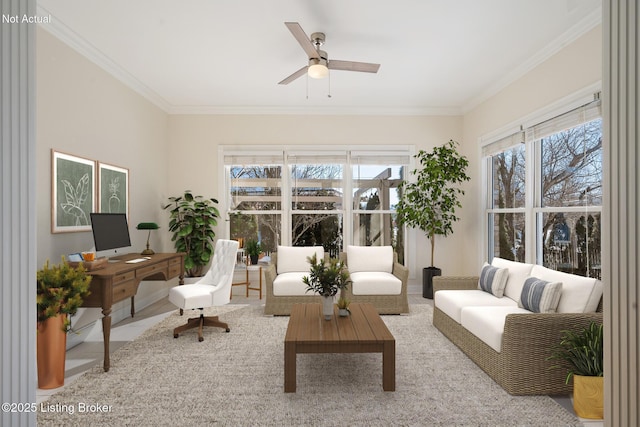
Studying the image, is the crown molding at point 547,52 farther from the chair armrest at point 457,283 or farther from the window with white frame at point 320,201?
the chair armrest at point 457,283

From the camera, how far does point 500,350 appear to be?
254cm

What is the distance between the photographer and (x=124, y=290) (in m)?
3.09

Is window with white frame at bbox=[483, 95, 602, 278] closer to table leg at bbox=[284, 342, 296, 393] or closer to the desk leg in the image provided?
table leg at bbox=[284, 342, 296, 393]

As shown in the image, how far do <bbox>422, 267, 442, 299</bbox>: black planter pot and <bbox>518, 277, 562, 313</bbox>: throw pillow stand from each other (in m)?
2.18

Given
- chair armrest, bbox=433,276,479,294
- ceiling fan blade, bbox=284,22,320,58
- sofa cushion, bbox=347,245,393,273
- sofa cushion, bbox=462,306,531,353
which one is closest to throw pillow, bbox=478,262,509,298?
chair armrest, bbox=433,276,479,294

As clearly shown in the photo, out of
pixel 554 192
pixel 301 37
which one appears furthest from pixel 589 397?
pixel 301 37

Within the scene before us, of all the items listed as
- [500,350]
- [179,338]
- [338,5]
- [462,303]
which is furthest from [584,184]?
[179,338]

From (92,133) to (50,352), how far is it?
2.31 meters

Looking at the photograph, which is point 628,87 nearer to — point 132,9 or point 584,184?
point 584,184

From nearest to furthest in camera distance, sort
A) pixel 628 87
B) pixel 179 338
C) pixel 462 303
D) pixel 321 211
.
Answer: pixel 628 87, pixel 462 303, pixel 179 338, pixel 321 211

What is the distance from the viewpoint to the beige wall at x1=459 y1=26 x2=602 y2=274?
122 inches

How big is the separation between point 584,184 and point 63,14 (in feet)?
16.5

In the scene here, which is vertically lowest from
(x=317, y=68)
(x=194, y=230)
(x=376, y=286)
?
(x=376, y=286)

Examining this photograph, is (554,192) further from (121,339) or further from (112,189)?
(112,189)
